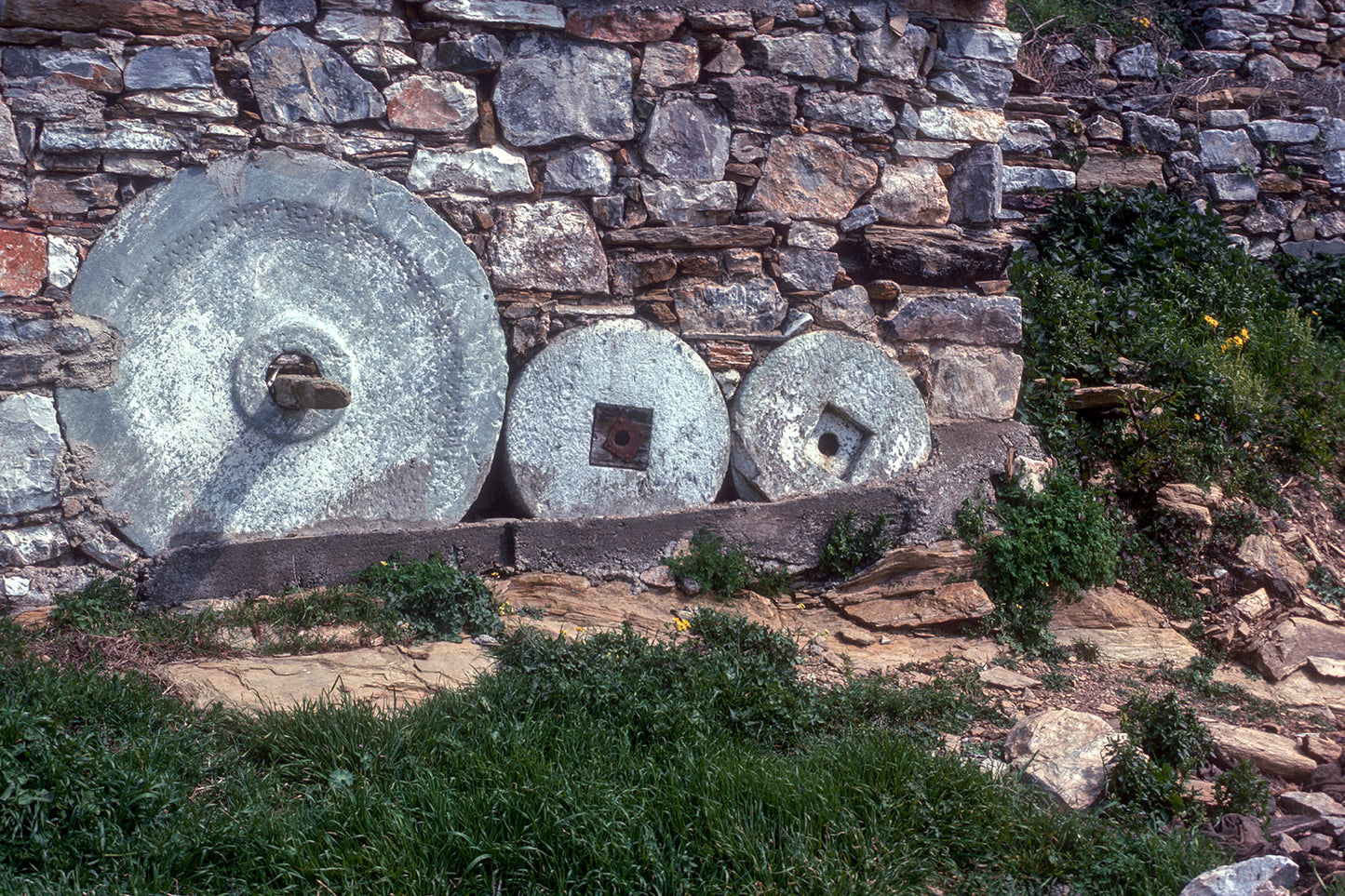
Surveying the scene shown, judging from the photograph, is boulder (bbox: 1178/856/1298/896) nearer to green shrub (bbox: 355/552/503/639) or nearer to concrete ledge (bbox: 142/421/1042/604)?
concrete ledge (bbox: 142/421/1042/604)

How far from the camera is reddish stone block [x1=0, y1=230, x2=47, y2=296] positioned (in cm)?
325

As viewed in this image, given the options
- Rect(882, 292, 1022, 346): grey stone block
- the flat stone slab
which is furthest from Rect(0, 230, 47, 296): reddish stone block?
Rect(882, 292, 1022, 346): grey stone block

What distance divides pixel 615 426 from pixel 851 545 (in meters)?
1.17

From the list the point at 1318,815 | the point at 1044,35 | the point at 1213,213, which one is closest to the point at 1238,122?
the point at 1213,213

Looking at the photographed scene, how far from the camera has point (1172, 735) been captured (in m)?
2.60

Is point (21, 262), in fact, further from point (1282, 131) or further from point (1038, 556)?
point (1282, 131)

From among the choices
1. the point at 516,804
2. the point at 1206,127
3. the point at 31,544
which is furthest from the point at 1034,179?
the point at 31,544

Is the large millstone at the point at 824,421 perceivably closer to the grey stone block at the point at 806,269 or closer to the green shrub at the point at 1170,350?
the grey stone block at the point at 806,269

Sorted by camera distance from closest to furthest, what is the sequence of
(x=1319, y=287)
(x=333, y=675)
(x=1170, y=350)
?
(x=333, y=675) → (x=1170, y=350) → (x=1319, y=287)

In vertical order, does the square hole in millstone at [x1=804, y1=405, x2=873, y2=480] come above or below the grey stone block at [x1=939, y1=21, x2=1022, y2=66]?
below

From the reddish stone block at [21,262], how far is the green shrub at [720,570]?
257 centimetres

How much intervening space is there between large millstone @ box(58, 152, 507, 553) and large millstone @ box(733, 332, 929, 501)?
1134 mm

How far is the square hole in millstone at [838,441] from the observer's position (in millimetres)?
4234

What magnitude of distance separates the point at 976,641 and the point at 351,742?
249 centimetres
